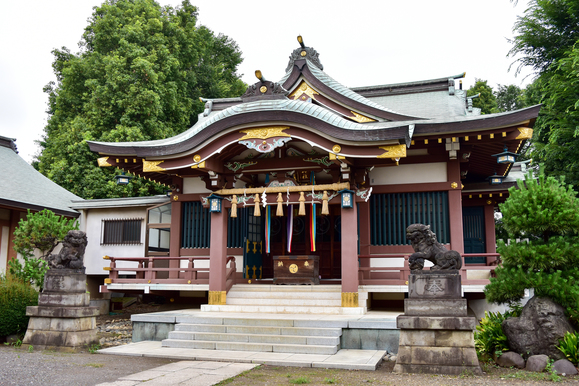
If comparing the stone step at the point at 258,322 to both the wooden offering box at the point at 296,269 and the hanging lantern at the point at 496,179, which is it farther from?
the hanging lantern at the point at 496,179

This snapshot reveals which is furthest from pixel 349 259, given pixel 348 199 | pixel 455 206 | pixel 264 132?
pixel 264 132

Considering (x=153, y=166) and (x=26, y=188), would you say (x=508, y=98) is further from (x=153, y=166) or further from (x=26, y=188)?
(x=26, y=188)

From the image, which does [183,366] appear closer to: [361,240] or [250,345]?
[250,345]

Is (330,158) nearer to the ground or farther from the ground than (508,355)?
farther from the ground

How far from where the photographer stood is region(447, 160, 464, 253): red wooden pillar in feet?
37.1

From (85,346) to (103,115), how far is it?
15.8 metres

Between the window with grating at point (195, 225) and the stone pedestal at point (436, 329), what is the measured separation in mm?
7566

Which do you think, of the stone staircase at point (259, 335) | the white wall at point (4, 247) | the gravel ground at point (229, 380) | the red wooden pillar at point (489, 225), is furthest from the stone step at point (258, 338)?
the white wall at point (4, 247)

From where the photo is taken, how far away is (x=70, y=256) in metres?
9.33

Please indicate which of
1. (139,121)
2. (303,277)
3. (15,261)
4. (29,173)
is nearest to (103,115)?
(139,121)

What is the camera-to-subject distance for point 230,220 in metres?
13.2

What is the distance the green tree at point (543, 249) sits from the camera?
6825 mm

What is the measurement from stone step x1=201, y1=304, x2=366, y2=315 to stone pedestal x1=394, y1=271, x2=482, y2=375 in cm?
316

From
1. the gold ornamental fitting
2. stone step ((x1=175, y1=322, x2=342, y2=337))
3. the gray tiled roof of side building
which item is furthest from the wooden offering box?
the gray tiled roof of side building
